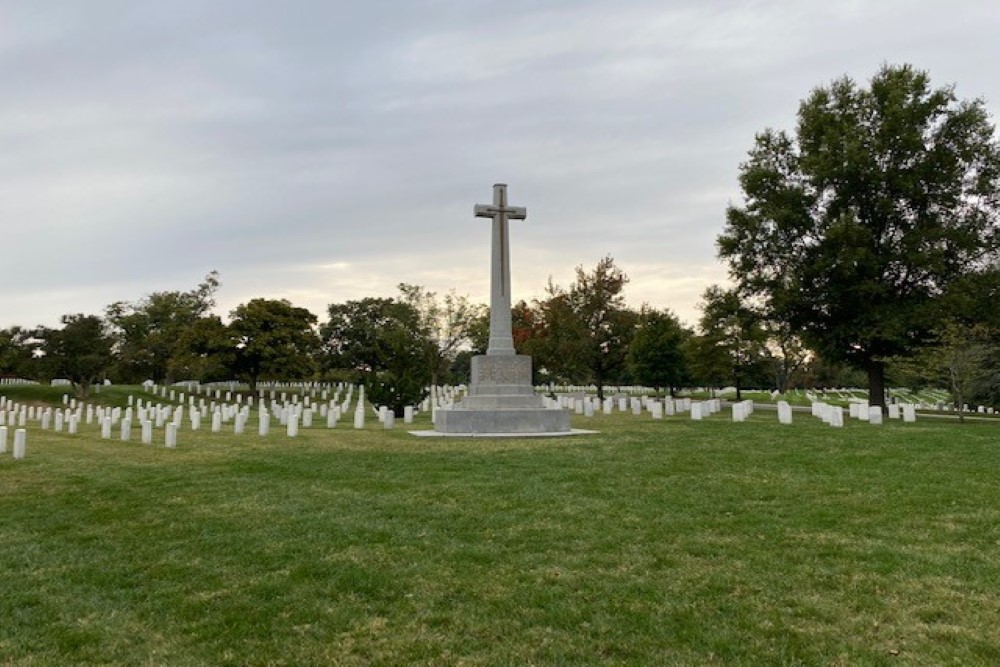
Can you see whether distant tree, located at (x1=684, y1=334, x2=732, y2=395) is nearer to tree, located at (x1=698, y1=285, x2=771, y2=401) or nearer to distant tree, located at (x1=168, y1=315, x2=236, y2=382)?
tree, located at (x1=698, y1=285, x2=771, y2=401)

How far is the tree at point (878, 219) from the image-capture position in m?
25.0

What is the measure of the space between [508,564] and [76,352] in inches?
1782

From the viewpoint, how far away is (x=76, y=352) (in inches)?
1662

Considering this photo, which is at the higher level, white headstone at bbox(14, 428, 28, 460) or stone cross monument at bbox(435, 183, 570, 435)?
stone cross monument at bbox(435, 183, 570, 435)

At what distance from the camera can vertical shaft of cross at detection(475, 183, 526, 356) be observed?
20094mm

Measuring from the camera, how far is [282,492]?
357 inches

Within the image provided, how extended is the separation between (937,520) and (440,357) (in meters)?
52.6

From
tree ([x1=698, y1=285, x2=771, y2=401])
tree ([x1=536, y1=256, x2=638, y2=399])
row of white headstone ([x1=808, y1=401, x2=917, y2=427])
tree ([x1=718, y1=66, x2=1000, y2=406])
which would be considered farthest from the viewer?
tree ([x1=536, y1=256, x2=638, y2=399])

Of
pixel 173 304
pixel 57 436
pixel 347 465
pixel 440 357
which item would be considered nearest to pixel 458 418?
pixel 347 465

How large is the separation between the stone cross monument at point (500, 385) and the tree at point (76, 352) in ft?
107

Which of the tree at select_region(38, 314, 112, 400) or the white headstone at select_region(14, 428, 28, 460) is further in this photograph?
the tree at select_region(38, 314, 112, 400)

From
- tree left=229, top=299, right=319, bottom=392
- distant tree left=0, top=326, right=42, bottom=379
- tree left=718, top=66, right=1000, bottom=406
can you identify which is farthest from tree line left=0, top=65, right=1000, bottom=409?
distant tree left=0, top=326, right=42, bottom=379

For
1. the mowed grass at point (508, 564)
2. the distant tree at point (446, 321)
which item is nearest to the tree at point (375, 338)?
the distant tree at point (446, 321)

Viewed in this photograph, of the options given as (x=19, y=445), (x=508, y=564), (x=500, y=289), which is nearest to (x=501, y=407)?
(x=500, y=289)
